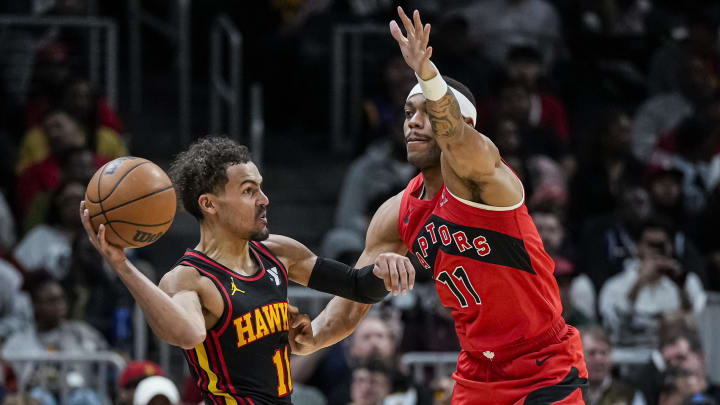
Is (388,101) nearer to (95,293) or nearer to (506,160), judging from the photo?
(506,160)

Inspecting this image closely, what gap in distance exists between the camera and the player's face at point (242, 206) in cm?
587

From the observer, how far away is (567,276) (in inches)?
399

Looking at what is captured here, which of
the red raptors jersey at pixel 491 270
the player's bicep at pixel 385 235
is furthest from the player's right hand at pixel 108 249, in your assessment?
the player's bicep at pixel 385 235

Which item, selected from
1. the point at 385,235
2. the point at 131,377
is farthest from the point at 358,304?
the point at 131,377

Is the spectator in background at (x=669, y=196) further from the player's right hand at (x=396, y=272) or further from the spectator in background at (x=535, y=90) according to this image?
the player's right hand at (x=396, y=272)

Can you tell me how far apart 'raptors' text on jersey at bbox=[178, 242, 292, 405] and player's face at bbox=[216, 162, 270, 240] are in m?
0.20

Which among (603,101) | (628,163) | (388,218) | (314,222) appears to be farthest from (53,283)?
(603,101)

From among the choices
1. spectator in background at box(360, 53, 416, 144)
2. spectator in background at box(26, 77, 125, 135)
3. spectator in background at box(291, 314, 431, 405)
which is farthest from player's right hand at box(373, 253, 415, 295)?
spectator in background at box(26, 77, 125, 135)

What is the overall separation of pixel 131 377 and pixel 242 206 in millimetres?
3137

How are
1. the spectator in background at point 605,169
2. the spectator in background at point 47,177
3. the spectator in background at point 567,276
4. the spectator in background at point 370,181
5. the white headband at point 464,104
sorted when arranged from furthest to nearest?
the spectator in background at point 605,169, the spectator in background at point 370,181, the spectator in background at point 47,177, the spectator in background at point 567,276, the white headband at point 464,104

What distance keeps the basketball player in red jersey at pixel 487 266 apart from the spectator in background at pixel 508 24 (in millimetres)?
7330

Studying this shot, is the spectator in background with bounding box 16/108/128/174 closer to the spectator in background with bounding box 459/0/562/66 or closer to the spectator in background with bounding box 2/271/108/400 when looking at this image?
the spectator in background with bounding box 2/271/108/400

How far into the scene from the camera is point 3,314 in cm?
1026

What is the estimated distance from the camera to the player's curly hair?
19.4 feet
